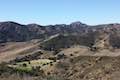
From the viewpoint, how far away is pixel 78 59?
66.4 metres

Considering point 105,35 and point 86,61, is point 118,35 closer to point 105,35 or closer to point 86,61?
point 105,35

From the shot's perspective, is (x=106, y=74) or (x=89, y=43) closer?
(x=106, y=74)

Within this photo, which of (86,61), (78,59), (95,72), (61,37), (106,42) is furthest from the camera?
(61,37)

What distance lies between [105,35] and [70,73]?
64.1 meters

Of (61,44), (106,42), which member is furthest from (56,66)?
(61,44)

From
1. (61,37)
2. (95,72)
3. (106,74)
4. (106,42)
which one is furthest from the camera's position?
(61,37)

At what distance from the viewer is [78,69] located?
57.0 m

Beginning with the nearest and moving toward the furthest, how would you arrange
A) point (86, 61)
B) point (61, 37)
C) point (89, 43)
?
point (86, 61), point (89, 43), point (61, 37)

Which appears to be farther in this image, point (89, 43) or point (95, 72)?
point (89, 43)

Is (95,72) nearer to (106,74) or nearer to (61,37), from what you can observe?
(106,74)

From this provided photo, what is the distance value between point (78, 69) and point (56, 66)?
6759 millimetres

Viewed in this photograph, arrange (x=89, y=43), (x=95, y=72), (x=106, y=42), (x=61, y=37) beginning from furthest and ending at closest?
(x=61, y=37)
(x=89, y=43)
(x=106, y=42)
(x=95, y=72)

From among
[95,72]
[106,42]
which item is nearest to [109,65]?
[95,72]

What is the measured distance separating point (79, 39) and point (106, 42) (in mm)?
16845
